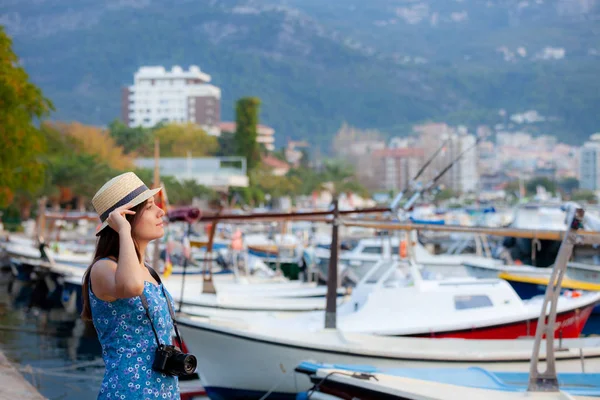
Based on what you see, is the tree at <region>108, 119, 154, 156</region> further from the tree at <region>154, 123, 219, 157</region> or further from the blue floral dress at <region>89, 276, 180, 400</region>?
the blue floral dress at <region>89, 276, 180, 400</region>

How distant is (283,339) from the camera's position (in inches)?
502

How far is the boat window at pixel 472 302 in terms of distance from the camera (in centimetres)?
1507

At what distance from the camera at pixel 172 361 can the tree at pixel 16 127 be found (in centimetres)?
1772

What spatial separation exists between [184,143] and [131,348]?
148 meters

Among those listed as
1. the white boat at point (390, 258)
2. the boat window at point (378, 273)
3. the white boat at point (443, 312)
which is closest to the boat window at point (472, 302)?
the white boat at point (443, 312)

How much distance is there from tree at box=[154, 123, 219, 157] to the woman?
143 m

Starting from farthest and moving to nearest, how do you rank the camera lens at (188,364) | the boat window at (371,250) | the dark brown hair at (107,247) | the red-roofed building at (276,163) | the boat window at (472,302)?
1. the red-roofed building at (276,163)
2. the boat window at (371,250)
3. the boat window at (472,302)
4. the dark brown hair at (107,247)
5. the camera lens at (188,364)

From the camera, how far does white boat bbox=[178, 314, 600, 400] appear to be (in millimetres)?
11695

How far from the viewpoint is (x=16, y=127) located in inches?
850

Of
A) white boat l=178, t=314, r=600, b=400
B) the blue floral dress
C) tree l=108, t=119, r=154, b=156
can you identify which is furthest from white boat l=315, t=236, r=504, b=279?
tree l=108, t=119, r=154, b=156

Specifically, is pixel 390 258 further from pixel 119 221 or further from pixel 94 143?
pixel 94 143

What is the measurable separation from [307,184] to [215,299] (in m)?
114

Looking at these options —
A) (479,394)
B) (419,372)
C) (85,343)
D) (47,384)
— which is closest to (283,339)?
(419,372)

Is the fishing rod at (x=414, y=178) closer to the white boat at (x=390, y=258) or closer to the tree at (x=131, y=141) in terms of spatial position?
the white boat at (x=390, y=258)
